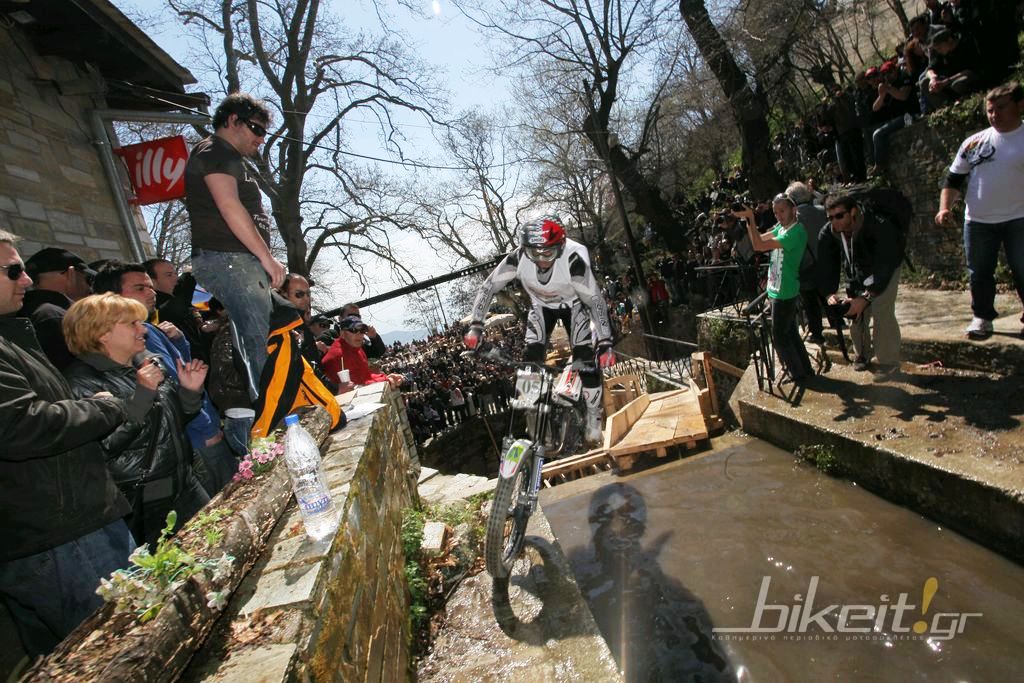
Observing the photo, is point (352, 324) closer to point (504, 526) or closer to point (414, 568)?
point (414, 568)

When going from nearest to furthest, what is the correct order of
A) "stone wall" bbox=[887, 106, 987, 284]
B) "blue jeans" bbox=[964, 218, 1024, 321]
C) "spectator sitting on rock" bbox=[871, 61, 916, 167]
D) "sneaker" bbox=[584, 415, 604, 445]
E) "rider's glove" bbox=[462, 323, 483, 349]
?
"blue jeans" bbox=[964, 218, 1024, 321]
"rider's glove" bbox=[462, 323, 483, 349]
"sneaker" bbox=[584, 415, 604, 445]
"stone wall" bbox=[887, 106, 987, 284]
"spectator sitting on rock" bbox=[871, 61, 916, 167]

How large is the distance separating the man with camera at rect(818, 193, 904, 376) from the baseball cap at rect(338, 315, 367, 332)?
191 inches

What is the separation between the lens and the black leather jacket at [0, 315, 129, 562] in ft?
5.74

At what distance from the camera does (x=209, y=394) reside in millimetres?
3361

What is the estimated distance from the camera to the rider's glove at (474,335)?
4.40m

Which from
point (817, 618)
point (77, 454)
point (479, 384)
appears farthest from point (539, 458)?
point (479, 384)

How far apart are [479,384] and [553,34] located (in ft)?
38.0

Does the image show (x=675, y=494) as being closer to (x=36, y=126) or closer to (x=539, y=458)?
(x=539, y=458)

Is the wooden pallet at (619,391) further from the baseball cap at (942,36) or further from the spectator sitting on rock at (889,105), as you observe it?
the baseball cap at (942,36)

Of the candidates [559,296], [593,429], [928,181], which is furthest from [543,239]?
[928,181]

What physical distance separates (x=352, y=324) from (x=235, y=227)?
8.46 feet

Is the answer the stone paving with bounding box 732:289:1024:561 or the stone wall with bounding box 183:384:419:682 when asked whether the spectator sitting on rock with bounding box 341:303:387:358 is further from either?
the stone paving with bounding box 732:289:1024:561

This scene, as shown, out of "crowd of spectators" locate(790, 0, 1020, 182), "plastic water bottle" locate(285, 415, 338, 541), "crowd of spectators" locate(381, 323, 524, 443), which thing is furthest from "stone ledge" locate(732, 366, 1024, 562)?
"crowd of spectators" locate(381, 323, 524, 443)

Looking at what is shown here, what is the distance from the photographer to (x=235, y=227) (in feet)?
9.70
